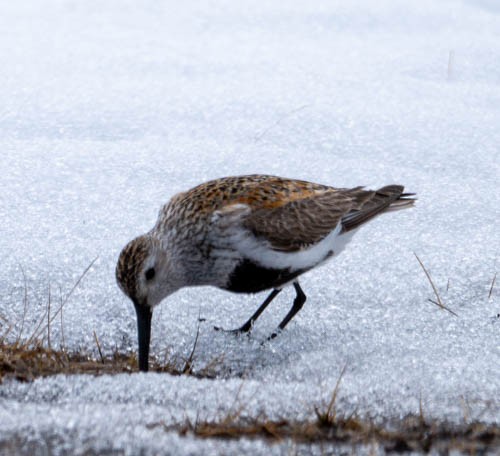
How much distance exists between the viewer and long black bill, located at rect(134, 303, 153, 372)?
12.2 feet

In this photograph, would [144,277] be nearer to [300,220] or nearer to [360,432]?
[300,220]

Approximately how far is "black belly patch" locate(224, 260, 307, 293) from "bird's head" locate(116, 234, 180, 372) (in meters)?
0.26

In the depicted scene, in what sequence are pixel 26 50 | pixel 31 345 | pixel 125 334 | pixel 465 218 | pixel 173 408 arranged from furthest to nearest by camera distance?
pixel 26 50
pixel 465 218
pixel 125 334
pixel 31 345
pixel 173 408

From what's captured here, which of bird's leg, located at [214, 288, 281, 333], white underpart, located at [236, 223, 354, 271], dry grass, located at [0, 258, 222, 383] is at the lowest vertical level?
bird's leg, located at [214, 288, 281, 333]

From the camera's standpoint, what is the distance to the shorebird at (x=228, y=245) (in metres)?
3.81

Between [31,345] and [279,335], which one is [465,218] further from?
[31,345]

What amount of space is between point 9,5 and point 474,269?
5.43 metres

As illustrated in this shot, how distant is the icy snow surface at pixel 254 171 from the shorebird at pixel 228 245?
0.27 meters

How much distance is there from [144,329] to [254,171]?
1984 millimetres

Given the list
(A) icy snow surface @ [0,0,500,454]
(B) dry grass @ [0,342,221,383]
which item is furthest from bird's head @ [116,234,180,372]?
(A) icy snow surface @ [0,0,500,454]

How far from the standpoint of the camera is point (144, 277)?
3.80 meters

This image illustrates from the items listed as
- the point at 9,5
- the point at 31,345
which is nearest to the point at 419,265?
the point at 31,345

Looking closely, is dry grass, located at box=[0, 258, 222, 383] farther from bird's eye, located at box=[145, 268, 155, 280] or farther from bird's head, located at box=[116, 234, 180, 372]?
bird's eye, located at box=[145, 268, 155, 280]

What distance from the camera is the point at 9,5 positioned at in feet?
26.9
